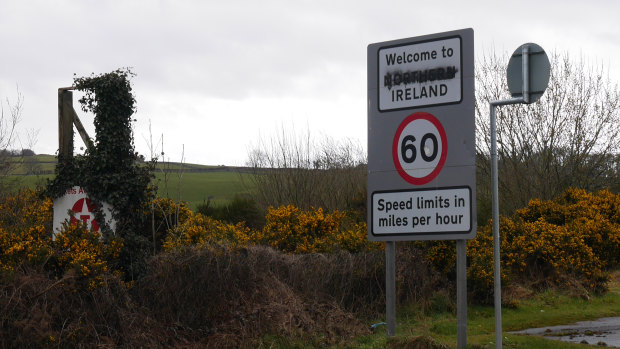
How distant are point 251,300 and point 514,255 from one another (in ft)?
23.3

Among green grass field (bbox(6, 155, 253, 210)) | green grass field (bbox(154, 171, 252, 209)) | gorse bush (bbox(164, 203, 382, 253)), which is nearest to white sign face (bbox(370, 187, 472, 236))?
gorse bush (bbox(164, 203, 382, 253))

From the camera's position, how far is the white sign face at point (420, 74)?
712cm

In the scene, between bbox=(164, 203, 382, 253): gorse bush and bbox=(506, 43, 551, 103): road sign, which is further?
bbox=(164, 203, 382, 253): gorse bush

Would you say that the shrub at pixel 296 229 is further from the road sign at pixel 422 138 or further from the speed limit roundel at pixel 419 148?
the speed limit roundel at pixel 419 148

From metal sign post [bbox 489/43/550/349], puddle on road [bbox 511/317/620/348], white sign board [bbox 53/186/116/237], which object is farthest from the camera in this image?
white sign board [bbox 53/186/116/237]

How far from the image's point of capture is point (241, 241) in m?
13.3

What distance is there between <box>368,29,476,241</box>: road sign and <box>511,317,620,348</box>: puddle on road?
3938 mm

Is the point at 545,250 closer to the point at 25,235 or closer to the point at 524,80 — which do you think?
the point at 524,80

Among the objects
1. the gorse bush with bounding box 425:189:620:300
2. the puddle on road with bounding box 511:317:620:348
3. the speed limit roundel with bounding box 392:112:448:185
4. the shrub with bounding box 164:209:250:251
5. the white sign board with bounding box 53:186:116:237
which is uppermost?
the speed limit roundel with bounding box 392:112:448:185

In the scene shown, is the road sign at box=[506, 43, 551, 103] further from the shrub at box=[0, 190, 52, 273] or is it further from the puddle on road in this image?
the shrub at box=[0, 190, 52, 273]

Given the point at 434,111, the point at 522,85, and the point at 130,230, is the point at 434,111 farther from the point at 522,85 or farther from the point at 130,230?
the point at 130,230

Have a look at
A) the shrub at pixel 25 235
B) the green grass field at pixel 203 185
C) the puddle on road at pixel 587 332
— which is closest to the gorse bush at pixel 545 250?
the puddle on road at pixel 587 332

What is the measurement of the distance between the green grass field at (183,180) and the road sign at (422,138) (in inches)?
268

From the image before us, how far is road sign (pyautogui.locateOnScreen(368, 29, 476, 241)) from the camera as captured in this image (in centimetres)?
704
